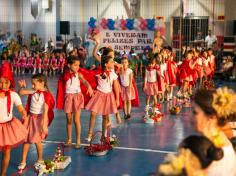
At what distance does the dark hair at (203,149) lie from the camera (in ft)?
7.66

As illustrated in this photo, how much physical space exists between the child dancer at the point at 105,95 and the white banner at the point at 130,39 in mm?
9338

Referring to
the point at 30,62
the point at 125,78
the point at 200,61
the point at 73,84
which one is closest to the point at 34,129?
the point at 73,84

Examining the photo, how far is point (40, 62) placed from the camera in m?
18.6

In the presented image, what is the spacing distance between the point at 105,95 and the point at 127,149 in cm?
92

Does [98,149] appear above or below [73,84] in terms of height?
below

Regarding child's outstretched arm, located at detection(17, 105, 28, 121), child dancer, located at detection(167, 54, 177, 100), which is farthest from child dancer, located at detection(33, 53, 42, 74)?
child's outstretched arm, located at detection(17, 105, 28, 121)

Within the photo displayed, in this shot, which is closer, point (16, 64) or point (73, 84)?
point (73, 84)

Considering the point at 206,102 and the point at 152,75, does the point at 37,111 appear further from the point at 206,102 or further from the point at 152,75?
the point at 152,75

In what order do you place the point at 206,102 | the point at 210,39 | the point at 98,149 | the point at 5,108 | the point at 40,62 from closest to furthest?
the point at 206,102 < the point at 5,108 < the point at 98,149 < the point at 40,62 < the point at 210,39

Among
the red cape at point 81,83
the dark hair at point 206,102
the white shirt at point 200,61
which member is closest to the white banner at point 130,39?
the white shirt at point 200,61

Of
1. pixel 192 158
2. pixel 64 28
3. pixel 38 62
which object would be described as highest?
pixel 64 28

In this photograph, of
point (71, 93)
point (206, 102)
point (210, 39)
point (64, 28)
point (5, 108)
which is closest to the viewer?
point (206, 102)

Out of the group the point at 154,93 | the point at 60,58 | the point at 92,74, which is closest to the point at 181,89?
the point at 154,93

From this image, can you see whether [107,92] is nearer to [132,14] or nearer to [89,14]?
[132,14]
